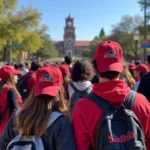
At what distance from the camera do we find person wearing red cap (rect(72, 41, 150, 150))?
2275 mm

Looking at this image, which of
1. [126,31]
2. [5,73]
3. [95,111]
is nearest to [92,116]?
[95,111]

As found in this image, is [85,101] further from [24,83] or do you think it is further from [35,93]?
[24,83]

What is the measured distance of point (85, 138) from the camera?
7.70 feet

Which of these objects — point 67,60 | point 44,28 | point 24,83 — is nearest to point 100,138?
point 24,83

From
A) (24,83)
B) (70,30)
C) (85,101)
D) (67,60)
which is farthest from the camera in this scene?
(70,30)

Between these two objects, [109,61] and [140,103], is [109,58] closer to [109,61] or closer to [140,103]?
[109,61]

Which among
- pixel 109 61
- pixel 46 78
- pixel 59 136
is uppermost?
pixel 109 61

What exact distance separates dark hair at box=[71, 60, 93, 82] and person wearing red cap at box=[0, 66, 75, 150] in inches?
80.6

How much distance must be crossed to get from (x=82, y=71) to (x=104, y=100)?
251 centimetres

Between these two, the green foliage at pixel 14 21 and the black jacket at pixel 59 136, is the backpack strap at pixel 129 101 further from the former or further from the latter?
the green foliage at pixel 14 21

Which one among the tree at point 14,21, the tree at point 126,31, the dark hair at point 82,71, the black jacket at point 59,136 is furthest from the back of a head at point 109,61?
the tree at point 126,31

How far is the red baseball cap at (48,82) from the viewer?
257cm

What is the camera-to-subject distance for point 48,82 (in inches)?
104

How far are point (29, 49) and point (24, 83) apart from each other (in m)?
26.9
